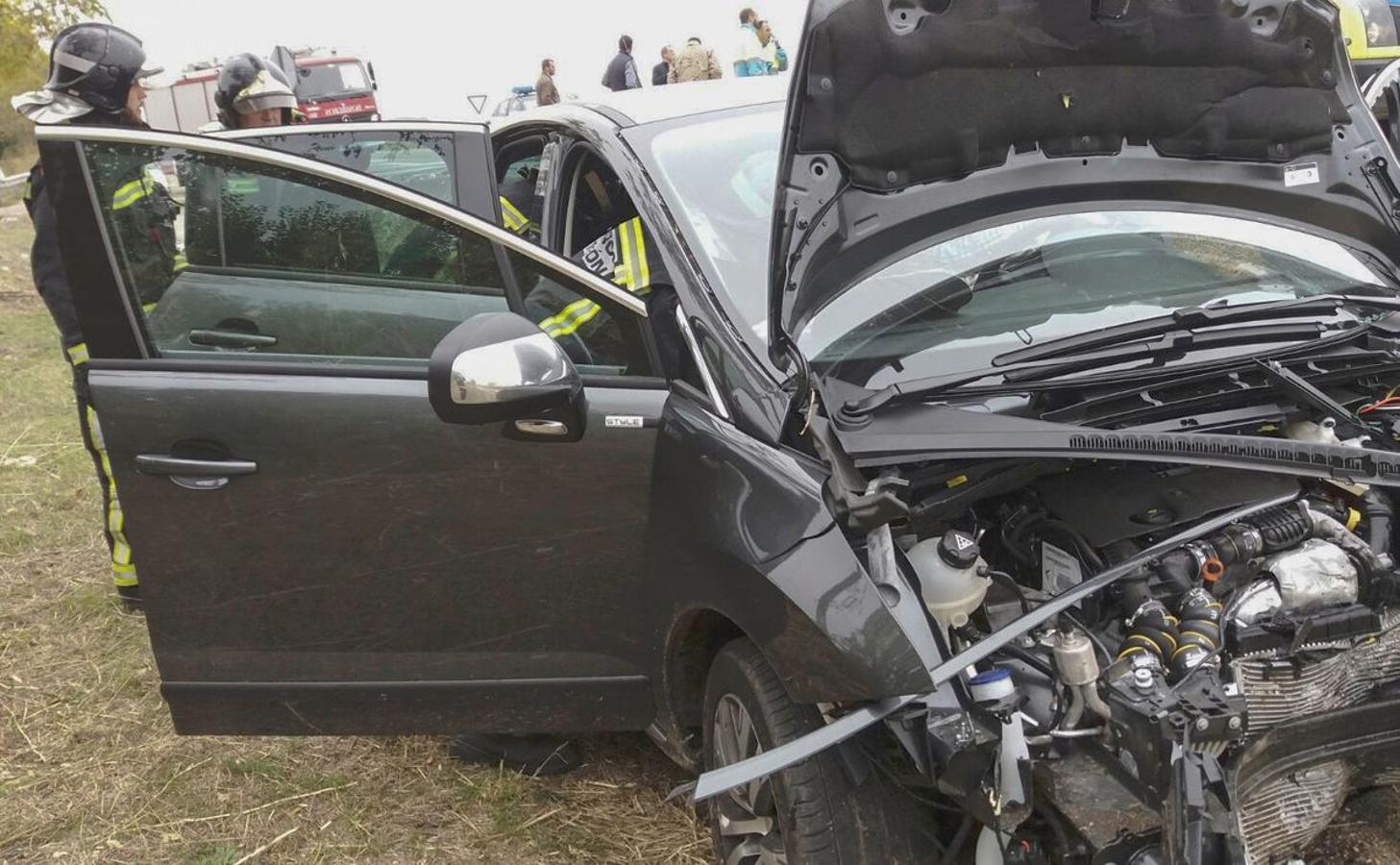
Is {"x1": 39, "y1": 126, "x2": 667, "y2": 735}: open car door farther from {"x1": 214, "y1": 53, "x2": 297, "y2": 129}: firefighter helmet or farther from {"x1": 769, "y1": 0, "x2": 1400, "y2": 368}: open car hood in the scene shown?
{"x1": 214, "y1": 53, "x2": 297, "y2": 129}: firefighter helmet

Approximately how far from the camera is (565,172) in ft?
10.7

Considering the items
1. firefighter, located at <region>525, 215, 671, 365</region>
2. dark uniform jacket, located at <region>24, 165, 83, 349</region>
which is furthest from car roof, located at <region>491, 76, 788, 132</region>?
dark uniform jacket, located at <region>24, 165, 83, 349</region>

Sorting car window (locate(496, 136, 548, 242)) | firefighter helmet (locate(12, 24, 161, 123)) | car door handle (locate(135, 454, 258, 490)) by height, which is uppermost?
firefighter helmet (locate(12, 24, 161, 123))

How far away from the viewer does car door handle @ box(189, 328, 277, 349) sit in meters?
2.68

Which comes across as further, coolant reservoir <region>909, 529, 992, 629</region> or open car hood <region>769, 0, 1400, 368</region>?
open car hood <region>769, 0, 1400, 368</region>

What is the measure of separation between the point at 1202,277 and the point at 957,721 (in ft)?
4.05

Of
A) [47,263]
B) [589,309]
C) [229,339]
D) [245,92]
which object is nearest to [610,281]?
[589,309]

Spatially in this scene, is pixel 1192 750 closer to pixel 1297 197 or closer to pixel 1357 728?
pixel 1357 728

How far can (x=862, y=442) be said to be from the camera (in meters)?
2.05

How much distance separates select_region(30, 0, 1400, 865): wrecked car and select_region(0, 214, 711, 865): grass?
0.34m

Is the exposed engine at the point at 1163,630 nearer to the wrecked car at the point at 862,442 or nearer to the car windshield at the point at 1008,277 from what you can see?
the wrecked car at the point at 862,442

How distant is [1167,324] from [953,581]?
2.19ft

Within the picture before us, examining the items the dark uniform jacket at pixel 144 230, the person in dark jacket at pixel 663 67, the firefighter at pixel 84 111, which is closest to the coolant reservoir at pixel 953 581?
the dark uniform jacket at pixel 144 230

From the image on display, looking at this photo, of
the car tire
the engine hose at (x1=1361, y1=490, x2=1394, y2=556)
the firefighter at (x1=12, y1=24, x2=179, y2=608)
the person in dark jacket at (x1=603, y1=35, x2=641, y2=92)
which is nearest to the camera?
the car tire
